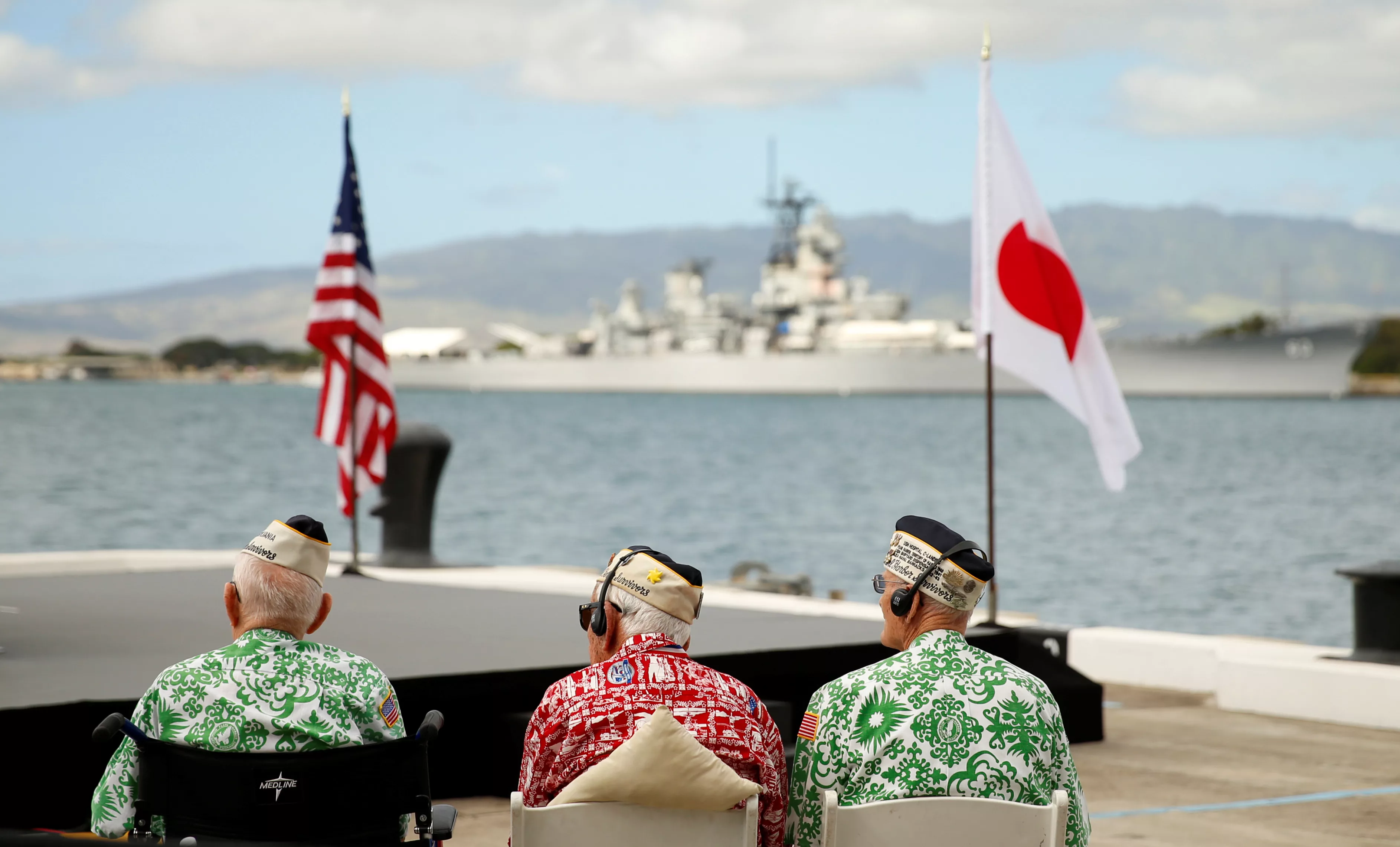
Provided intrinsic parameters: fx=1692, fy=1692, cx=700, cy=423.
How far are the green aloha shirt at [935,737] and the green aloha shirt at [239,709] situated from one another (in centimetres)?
94

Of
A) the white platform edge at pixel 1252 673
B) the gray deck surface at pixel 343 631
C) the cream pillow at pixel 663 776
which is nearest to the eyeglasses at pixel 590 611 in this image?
the cream pillow at pixel 663 776

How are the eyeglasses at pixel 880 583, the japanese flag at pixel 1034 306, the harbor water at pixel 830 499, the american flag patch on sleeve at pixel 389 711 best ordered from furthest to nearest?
the harbor water at pixel 830 499 < the japanese flag at pixel 1034 306 < the american flag patch on sleeve at pixel 389 711 < the eyeglasses at pixel 880 583

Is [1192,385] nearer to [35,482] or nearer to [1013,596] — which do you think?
[35,482]

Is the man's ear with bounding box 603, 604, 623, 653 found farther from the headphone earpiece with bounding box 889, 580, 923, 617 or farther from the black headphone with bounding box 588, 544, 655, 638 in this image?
the headphone earpiece with bounding box 889, 580, 923, 617

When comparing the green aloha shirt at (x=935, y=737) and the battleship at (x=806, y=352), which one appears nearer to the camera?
the green aloha shirt at (x=935, y=737)

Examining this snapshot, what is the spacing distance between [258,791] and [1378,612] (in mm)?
5925

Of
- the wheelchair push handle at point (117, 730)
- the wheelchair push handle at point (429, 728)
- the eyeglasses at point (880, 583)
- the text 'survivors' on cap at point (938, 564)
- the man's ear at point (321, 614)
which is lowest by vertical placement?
the wheelchair push handle at point (429, 728)

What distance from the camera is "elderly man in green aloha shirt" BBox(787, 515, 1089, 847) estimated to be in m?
3.12

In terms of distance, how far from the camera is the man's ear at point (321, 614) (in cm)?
347

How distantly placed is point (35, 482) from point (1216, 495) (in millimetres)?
35596

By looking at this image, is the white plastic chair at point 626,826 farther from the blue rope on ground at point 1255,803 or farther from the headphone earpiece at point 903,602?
the blue rope on ground at point 1255,803

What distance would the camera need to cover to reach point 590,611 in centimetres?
333

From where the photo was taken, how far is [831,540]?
3772 centimetres

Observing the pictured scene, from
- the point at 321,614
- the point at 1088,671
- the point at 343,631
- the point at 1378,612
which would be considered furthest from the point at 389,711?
the point at 1088,671
